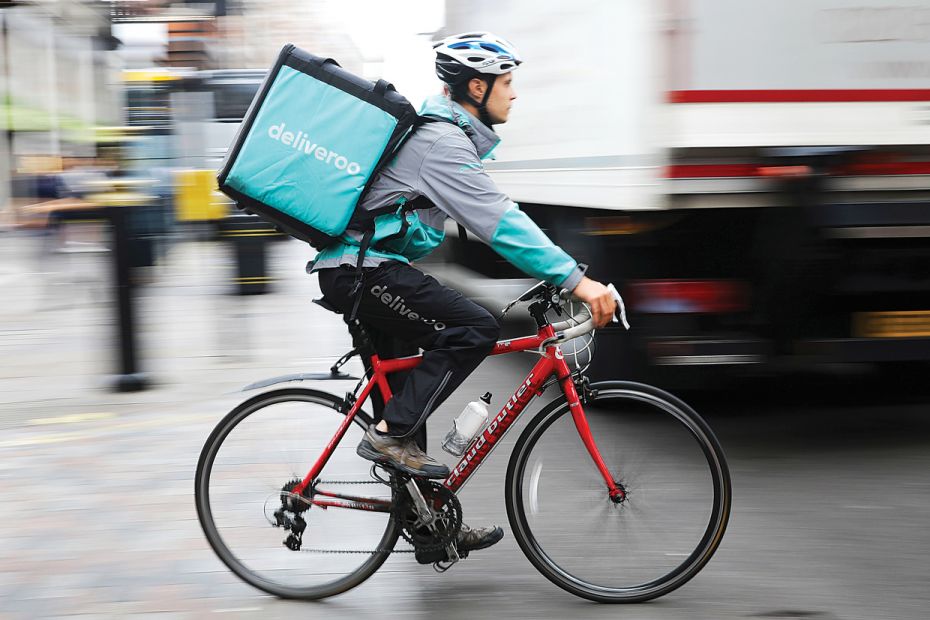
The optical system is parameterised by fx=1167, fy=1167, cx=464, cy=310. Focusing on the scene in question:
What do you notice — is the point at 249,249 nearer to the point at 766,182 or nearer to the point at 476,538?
the point at 766,182

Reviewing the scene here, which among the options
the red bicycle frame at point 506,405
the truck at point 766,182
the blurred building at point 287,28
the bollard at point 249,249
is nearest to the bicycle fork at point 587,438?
the red bicycle frame at point 506,405

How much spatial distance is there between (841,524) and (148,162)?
13441 millimetres

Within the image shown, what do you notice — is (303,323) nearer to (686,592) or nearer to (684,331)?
(684,331)

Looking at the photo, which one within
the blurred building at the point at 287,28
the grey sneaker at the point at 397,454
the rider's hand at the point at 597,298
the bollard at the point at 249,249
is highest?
the rider's hand at the point at 597,298

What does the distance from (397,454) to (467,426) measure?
0.81ft

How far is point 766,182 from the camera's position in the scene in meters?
5.16

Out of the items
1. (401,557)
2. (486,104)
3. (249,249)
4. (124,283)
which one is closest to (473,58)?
(486,104)

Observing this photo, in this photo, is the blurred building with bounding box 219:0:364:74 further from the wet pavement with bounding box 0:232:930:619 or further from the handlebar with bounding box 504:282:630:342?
the handlebar with bounding box 504:282:630:342

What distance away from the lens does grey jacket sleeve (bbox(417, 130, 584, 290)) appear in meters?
3.49

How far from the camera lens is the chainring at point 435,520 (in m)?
3.81

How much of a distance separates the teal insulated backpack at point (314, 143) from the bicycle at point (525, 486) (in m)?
0.45

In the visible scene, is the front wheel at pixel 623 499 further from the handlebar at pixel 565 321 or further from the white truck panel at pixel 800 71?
the white truck panel at pixel 800 71

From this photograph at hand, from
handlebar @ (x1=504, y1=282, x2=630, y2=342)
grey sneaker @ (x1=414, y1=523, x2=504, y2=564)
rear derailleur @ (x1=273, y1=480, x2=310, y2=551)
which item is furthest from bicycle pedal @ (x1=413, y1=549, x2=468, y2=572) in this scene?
handlebar @ (x1=504, y1=282, x2=630, y2=342)

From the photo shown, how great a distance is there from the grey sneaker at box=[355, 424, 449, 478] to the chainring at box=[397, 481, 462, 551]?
7cm
